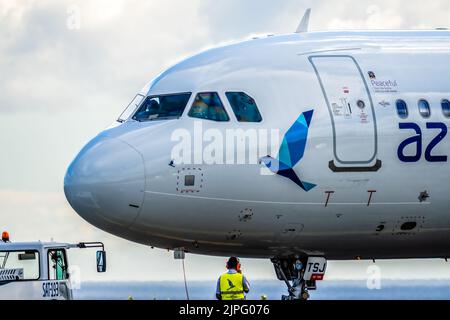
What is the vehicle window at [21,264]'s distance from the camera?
102ft

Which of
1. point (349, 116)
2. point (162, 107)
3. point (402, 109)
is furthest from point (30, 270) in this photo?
point (402, 109)

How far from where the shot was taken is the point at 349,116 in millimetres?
27672

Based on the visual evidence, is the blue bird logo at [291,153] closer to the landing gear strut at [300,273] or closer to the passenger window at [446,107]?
the landing gear strut at [300,273]

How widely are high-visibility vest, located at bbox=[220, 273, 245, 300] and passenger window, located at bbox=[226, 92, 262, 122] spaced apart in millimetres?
3272

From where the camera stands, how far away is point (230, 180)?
26.9 m

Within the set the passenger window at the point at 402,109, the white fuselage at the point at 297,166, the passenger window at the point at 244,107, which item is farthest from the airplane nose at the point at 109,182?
the passenger window at the point at 402,109

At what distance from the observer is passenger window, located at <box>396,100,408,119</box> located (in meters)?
28.0

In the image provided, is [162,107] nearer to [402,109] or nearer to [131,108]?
[131,108]

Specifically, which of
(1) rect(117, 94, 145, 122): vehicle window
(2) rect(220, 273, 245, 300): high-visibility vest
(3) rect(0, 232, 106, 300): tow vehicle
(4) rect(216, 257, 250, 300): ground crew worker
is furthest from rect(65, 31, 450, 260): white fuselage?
(3) rect(0, 232, 106, 300): tow vehicle

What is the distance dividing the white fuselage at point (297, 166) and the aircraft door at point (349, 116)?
0.8 inches

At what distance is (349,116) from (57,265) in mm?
8555

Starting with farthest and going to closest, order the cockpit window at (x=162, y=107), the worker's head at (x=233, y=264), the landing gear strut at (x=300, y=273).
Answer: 1. the landing gear strut at (x=300, y=273)
2. the cockpit window at (x=162, y=107)
3. the worker's head at (x=233, y=264)
